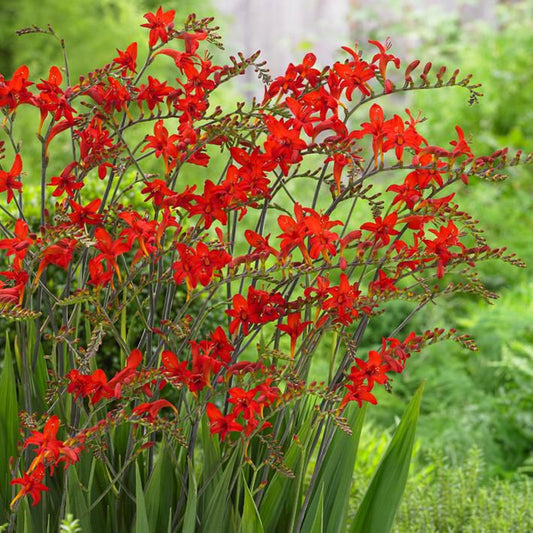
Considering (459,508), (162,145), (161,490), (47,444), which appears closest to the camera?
(47,444)

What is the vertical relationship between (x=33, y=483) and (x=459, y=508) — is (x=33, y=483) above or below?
above

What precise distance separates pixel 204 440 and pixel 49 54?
16.5 ft

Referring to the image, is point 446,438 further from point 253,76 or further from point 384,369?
point 253,76

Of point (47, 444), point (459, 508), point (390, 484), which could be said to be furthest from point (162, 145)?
point (459, 508)

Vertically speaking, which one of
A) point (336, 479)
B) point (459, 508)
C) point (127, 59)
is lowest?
point (459, 508)

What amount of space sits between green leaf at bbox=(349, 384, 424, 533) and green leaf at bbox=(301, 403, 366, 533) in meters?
0.04

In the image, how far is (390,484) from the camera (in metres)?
Answer: 1.26

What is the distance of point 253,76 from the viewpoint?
7.60m

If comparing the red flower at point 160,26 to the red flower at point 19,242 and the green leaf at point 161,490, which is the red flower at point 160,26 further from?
the green leaf at point 161,490

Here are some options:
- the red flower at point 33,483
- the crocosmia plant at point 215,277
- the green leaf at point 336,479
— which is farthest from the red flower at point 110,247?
the green leaf at point 336,479

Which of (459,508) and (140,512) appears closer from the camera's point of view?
(140,512)

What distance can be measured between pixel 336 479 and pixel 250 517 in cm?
23

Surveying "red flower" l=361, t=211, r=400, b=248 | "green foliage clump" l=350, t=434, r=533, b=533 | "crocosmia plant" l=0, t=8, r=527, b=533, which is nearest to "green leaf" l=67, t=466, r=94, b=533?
"crocosmia plant" l=0, t=8, r=527, b=533

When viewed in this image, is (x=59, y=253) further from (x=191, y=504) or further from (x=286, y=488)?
(x=286, y=488)
